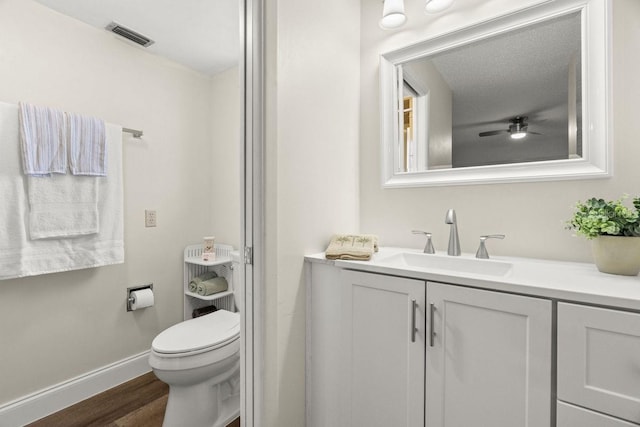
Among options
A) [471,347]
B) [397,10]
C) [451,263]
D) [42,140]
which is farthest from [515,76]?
[42,140]

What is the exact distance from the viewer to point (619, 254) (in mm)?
909

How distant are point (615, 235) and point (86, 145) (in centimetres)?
246

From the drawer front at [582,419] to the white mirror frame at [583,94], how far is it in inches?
31.8

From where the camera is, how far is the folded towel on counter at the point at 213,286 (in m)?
2.12

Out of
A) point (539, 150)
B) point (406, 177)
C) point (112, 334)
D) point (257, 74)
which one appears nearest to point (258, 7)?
point (257, 74)

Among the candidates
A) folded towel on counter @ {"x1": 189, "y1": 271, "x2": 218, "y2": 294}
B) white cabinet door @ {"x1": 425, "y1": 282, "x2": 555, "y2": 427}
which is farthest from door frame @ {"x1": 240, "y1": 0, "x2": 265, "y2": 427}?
folded towel on counter @ {"x1": 189, "y1": 271, "x2": 218, "y2": 294}

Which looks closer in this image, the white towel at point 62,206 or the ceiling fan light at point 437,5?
the ceiling fan light at point 437,5

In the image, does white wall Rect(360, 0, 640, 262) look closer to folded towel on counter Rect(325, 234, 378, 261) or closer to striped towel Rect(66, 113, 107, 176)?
folded towel on counter Rect(325, 234, 378, 261)

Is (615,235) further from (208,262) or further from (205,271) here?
(205,271)

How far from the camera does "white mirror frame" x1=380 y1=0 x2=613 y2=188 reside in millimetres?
1062

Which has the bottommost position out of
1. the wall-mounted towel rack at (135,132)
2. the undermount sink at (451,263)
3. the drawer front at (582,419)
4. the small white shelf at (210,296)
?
the small white shelf at (210,296)

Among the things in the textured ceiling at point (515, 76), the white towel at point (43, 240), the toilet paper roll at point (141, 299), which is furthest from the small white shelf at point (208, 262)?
the textured ceiling at point (515, 76)

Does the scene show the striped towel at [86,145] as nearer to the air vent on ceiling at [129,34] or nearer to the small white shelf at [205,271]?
the air vent on ceiling at [129,34]

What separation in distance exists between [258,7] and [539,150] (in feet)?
4.14
